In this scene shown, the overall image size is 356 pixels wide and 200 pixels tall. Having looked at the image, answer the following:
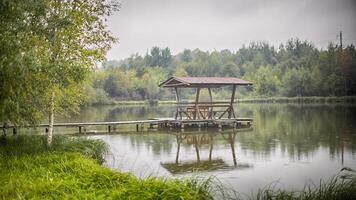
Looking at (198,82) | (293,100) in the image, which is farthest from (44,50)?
(293,100)

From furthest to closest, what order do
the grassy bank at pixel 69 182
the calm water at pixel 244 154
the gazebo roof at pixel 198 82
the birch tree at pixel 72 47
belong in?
1. the gazebo roof at pixel 198 82
2. the calm water at pixel 244 154
3. the birch tree at pixel 72 47
4. the grassy bank at pixel 69 182

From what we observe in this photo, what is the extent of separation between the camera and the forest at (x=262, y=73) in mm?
46062

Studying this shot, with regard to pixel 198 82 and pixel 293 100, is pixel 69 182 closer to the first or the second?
pixel 198 82

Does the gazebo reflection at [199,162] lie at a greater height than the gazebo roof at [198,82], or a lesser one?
lesser

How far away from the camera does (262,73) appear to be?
217 ft

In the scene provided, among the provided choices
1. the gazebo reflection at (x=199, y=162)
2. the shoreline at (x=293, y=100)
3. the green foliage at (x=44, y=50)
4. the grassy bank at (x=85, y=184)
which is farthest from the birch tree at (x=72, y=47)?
the shoreline at (x=293, y=100)

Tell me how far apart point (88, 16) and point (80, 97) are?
2514 mm

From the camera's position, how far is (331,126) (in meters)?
19.1

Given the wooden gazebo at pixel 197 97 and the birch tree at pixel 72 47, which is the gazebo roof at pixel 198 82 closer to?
the wooden gazebo at pixel 197 97

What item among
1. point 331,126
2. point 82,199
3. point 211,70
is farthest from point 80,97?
point 211,70

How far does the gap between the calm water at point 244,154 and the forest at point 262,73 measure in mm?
7418

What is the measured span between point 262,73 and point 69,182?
6250cm

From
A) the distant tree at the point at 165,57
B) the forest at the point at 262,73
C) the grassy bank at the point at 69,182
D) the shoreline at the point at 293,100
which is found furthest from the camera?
the distant tree at the point at 165,57

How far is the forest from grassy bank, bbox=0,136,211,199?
12.6 m
